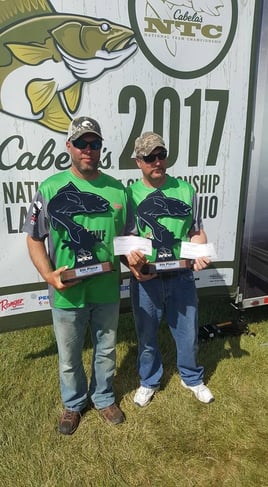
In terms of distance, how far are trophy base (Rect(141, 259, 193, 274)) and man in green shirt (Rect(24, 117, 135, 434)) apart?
0.20 m

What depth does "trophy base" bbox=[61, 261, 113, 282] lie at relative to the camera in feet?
7.32

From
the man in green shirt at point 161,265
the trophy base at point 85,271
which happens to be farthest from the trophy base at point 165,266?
the trophy base at point 85,271

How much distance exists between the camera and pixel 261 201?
3.40 m

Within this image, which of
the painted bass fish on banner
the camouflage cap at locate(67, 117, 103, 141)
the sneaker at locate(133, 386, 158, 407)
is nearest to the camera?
the camouflage cap at locate(67, 117, 103, 141)

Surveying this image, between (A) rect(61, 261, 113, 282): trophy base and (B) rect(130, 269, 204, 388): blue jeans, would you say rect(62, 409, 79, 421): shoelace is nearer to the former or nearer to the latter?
(B) rect(130, 269, 204, 388): blue jeans

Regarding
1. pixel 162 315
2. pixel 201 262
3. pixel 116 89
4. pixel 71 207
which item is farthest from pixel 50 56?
pixel 162 315

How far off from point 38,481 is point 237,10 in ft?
11.6

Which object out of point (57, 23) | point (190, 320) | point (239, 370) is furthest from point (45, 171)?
point (239, 370)

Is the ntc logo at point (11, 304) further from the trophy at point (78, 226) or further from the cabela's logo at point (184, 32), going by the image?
the cabela's logo at point (184, 32)

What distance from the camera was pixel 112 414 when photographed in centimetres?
277

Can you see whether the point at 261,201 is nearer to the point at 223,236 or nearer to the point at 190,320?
the point at 223,236

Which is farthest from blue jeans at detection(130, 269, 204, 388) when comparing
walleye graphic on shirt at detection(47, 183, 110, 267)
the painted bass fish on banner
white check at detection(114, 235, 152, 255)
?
the painted bass fish on banner

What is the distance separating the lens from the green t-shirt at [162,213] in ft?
8.22

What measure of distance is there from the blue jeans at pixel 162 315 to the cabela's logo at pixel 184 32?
158 centimetres
